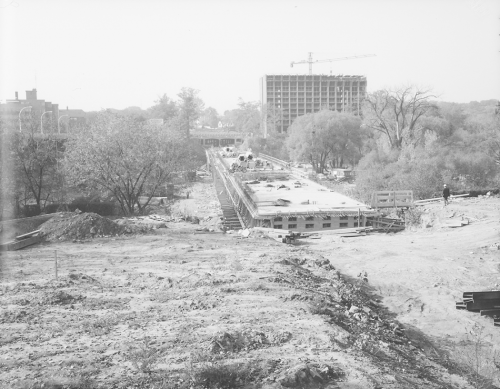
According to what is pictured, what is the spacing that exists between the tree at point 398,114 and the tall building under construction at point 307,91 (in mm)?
76087

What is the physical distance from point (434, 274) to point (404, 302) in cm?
258

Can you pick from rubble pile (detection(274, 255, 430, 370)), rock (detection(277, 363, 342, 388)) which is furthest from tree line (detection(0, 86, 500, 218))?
rock (detection(277, 363, 342, 388))

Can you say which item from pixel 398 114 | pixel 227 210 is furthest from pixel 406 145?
pixel 227 210

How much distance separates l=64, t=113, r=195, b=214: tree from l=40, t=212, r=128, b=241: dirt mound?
7.74 m

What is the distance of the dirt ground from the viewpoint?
8.84 metres

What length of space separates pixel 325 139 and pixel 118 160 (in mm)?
33808

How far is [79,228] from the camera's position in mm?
20766

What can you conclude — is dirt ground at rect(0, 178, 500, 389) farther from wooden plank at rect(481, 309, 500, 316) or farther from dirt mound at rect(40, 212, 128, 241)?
dirt mound at rect(40, 212, 128, 241)

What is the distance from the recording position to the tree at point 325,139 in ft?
192

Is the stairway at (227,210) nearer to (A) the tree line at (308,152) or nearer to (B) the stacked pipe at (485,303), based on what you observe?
(A) the tree line at (308,152)

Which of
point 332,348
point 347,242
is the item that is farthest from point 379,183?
point 332,348

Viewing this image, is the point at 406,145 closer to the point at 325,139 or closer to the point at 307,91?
the point at 325,139

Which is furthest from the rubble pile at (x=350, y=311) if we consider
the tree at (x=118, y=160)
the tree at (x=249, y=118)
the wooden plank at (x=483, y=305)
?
the tree at (x=249, y=118)

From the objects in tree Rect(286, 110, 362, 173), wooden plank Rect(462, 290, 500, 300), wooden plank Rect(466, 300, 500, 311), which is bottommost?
wooden plank Rect(466, 300, 500, 311)
